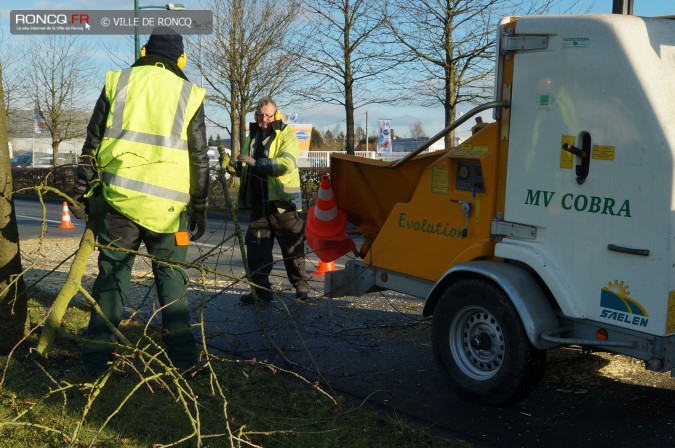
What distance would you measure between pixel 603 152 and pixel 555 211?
415 mm

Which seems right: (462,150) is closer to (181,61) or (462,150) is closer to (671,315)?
(671,315)

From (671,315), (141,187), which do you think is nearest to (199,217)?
(141,187)

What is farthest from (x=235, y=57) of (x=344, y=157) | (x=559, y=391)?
(x=559, y=391)

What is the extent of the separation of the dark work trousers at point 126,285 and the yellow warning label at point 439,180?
1.57m

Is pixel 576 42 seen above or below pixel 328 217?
above

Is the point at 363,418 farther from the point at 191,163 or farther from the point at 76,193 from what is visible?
the point at 76,193

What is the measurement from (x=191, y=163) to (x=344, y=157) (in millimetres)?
1433

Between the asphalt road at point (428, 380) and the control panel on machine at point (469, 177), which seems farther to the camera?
the control panel on machine at point (469, 177)

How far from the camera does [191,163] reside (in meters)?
4.69

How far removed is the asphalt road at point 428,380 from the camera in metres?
4.07

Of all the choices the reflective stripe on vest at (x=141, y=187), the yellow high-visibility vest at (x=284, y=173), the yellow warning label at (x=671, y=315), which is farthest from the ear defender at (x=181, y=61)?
the yellow warning label at (x=671, y=315)

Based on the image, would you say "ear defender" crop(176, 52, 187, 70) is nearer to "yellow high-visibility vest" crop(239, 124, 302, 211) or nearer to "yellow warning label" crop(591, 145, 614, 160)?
"yellow high-visibility vest" crop(239, 124, 302, 211)

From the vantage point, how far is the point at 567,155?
4105 millimetres

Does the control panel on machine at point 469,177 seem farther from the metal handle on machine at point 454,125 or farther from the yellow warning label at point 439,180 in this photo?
the metal handle on machine at point 454,125
